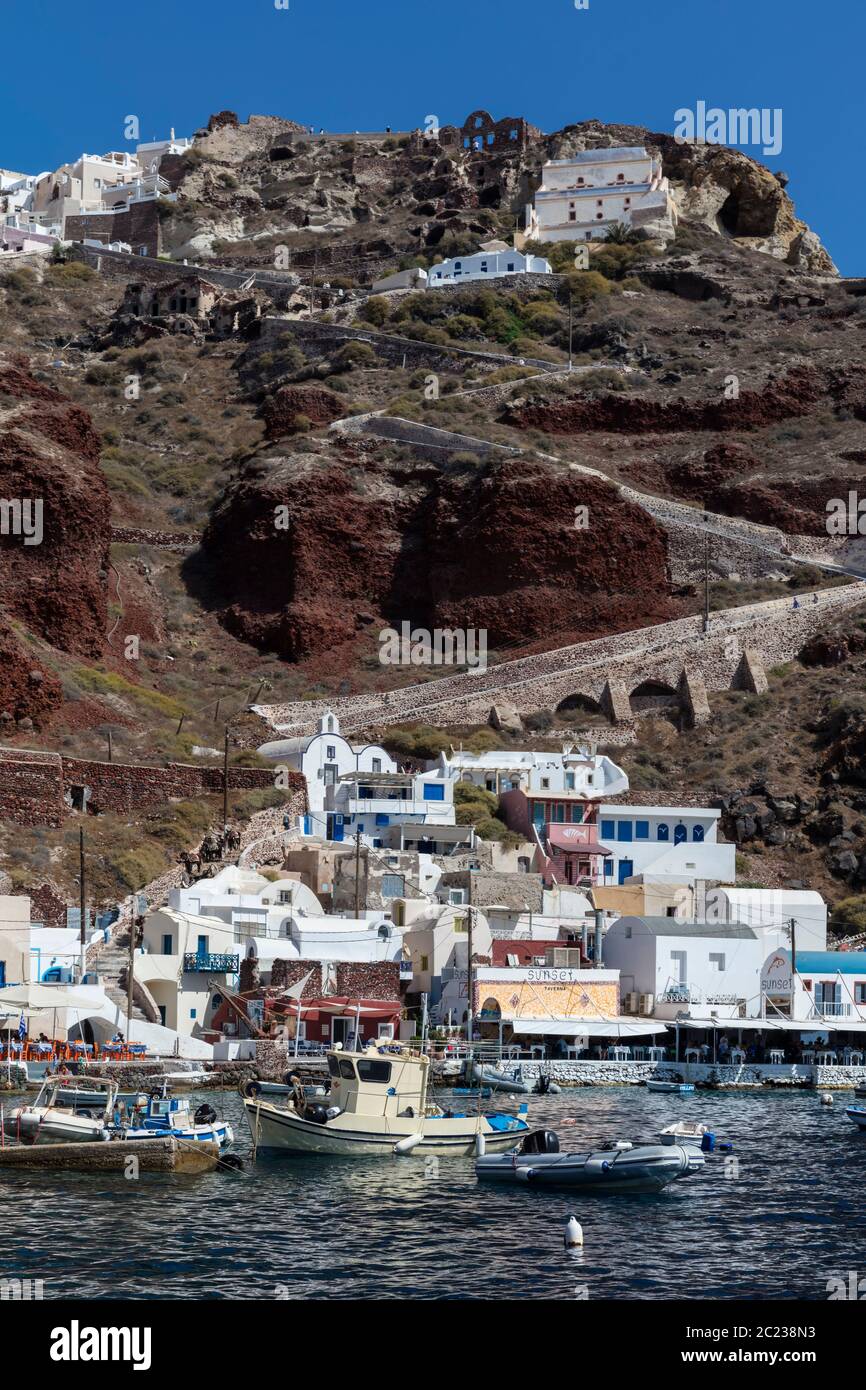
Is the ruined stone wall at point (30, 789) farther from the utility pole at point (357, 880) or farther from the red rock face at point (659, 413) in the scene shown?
the red rock face at point (659, 413)

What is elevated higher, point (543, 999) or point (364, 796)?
point (364, 796)

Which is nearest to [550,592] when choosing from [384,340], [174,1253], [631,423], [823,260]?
[631,423]

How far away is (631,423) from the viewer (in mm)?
107812

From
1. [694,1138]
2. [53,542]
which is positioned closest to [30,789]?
[53,542]

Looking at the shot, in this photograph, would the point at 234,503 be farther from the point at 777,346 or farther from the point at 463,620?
the point at 777,346

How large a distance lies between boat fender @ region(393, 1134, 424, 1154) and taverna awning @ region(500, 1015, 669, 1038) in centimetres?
1925

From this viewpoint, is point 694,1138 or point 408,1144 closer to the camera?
point 408,1144

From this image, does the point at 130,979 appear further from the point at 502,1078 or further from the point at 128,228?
the point at 128,228

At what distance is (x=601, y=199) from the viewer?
443 ft

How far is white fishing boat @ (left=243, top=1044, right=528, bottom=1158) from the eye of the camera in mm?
36781

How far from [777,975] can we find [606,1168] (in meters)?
29.4

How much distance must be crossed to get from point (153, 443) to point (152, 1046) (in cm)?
6633

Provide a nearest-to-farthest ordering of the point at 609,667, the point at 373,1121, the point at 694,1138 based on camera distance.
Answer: the point at 694,1138
the point at 373,1121
the point at 609,667

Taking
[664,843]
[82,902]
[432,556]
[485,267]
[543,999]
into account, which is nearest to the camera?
[82,902]
